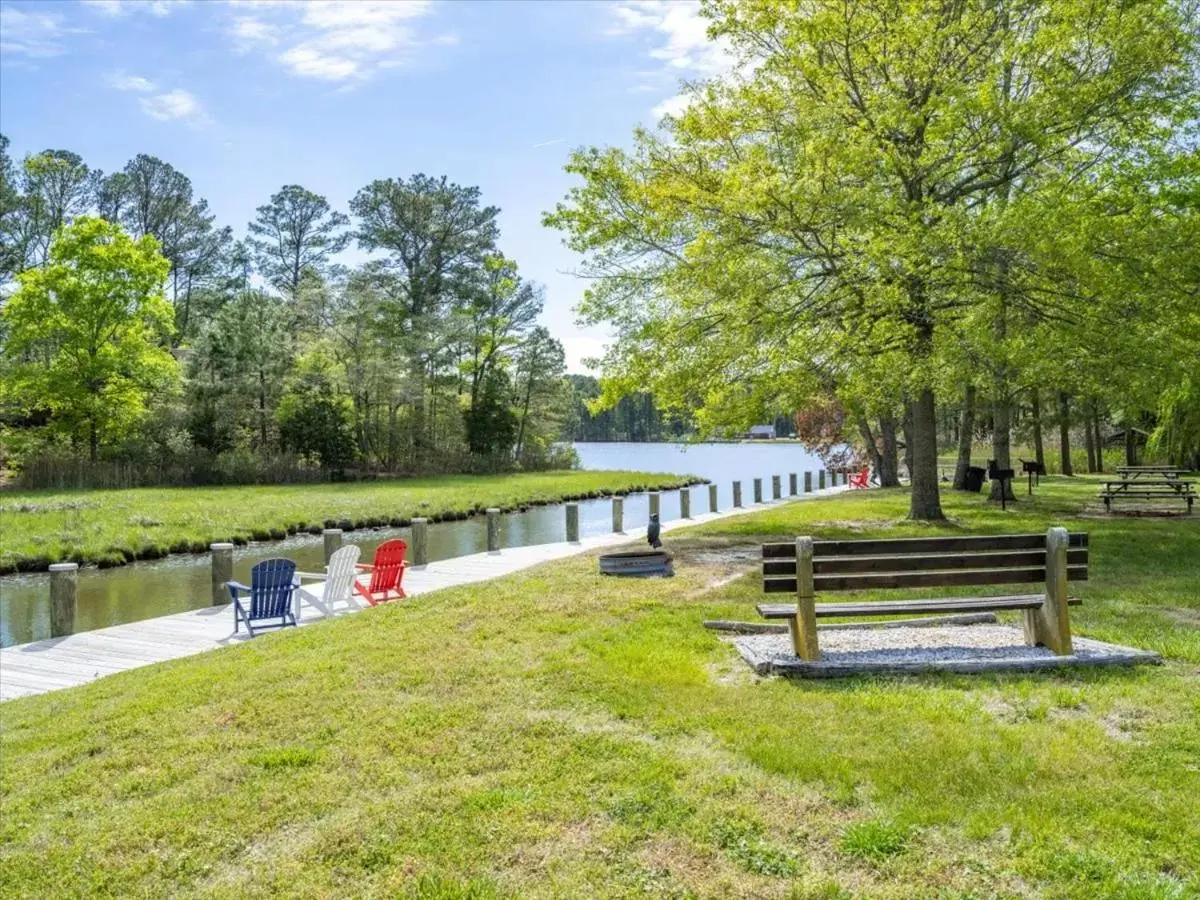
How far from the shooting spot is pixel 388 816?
150 inches

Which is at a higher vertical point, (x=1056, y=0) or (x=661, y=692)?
(x=1056, y=0)

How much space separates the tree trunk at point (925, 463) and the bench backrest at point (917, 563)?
32.7ft

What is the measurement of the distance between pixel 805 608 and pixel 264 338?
3619 cm

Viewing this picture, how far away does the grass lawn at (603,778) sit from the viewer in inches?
128

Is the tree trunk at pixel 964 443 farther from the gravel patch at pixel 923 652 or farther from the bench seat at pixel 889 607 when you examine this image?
the bench seat at pixel 889 607

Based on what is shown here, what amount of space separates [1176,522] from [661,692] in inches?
557

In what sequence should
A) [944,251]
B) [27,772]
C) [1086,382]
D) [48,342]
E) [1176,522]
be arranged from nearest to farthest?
[27,772], [944,251], [1086,382], [1176,522], [48,342]

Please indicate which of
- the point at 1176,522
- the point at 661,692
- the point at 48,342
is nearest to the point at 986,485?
the point at 1176,522

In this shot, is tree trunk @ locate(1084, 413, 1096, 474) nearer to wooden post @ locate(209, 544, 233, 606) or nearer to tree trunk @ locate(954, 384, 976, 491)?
tree trunk @ locate(954, 384, 976, 491)

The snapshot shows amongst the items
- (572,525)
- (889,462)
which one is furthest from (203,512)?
(889,462)

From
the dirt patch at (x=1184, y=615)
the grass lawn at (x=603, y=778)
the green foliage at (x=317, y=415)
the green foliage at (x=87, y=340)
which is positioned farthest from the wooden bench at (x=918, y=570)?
the green foliage at (x=317, y=415)

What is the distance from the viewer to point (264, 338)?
37.3 meters

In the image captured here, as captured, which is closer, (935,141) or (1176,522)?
(935,141)

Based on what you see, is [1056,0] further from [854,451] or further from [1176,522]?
[854,451]
